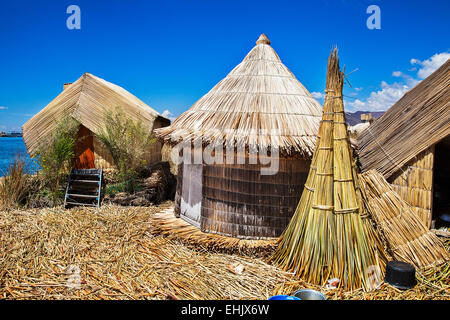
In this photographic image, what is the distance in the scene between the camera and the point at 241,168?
4.64 m

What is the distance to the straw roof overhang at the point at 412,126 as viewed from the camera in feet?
15.4

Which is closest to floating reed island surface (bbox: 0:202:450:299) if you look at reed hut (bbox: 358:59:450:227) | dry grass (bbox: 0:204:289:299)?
dry grass (bbox: 0:204:289:299)

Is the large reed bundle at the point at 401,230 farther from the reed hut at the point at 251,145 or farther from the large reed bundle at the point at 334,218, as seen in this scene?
the reed hut at the point at 251,145

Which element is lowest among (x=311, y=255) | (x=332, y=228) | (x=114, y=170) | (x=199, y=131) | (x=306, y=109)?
(x=311, y=255)

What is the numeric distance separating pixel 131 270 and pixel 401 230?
12.0ft

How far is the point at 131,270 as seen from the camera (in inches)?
157

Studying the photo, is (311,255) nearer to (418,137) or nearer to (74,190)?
(418,137)

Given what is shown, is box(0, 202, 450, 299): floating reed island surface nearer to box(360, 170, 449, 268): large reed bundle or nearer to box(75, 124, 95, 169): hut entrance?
box(360, 170, 449, 268): large reed bundle

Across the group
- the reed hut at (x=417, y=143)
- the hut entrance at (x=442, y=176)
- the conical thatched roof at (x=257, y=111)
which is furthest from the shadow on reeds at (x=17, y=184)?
the hut entrance at (x=442, y=176)

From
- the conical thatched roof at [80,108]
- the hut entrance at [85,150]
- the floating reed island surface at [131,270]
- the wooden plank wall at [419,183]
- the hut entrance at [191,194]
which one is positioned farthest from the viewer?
the hut entrance at [85,150]

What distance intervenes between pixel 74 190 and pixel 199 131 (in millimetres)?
4347

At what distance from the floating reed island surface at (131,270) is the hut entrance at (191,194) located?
2.11 feet

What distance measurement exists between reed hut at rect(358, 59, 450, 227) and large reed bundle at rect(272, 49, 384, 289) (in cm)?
166
